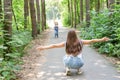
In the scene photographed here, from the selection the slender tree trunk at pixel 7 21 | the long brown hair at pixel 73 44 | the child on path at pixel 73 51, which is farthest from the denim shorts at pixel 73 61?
the slender tree trunk at pixel 7 21

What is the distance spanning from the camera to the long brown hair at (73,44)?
9672mm

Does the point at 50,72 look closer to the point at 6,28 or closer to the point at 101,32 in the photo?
the point at 6,28

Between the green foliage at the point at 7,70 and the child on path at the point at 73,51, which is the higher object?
the child on path at the point at 73,51

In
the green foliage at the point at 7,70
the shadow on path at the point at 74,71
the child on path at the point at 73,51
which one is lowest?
the shadow on path at the point at 74,71

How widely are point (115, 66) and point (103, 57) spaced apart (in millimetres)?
2489

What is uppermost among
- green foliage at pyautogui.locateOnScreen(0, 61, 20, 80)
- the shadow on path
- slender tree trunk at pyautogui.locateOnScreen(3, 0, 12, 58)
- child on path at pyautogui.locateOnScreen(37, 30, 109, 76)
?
slender tree trunk at pyautogui.locateOnScreen(3, 0, 12, 58)

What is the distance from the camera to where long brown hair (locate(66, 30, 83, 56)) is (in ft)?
31.7

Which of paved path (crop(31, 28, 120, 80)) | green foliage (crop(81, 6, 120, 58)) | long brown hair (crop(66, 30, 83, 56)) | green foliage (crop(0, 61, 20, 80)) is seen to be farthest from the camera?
green foliage (crop(81, 6, 120, 58))

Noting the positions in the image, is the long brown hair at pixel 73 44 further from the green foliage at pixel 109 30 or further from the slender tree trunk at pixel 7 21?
the green foliage at pixel 109 30

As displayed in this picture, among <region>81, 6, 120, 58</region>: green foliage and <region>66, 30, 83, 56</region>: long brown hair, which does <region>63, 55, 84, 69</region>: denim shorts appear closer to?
<region>66, 30, 83, 56</region>: long brown hair

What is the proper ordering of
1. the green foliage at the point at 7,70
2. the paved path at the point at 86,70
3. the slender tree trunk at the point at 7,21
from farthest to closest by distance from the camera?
1. the slender tree trunk at the point at 7,21
2. the paved path at the point at 86,70
3. the green foliage at the point at 7,70

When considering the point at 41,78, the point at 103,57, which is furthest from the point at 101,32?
the point at 41,78

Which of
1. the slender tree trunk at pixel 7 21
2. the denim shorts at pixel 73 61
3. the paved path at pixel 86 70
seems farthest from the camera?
the slender tree trunk at pixel 7 21

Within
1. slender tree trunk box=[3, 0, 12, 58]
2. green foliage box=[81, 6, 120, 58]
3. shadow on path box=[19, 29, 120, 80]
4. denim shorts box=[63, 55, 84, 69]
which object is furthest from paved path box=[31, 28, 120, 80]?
slender tree trunk box=[3, 0, 12, 58]
